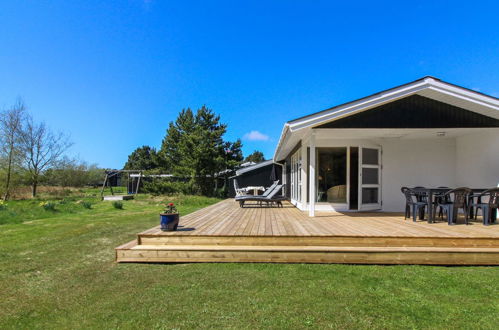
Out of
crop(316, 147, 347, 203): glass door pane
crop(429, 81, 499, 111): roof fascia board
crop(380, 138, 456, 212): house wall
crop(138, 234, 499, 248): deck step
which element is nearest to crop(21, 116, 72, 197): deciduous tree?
crop(138, 234, 499, 248): deck step

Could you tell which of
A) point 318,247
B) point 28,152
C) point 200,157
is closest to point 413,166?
point 318,247

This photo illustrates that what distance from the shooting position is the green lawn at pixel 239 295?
90.3 inches

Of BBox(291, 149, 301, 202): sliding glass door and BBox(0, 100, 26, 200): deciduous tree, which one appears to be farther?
BBox(0, 100, 26, 200): deciduous tree

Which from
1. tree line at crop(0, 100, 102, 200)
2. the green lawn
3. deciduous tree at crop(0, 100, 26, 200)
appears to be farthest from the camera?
tree line at crop(0, 100, 102, 200)

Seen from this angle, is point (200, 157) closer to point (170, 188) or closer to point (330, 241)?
point (170, 188)

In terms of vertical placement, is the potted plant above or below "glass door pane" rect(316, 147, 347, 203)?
below

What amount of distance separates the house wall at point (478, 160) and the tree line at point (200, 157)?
13.7 metres

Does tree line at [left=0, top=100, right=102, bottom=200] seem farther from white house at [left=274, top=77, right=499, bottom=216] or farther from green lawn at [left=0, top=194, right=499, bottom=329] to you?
white house at [left=274, top=77, right=499, bottom=216]

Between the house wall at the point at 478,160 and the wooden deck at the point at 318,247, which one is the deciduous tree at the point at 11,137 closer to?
the wooden deck at the point at 318,247

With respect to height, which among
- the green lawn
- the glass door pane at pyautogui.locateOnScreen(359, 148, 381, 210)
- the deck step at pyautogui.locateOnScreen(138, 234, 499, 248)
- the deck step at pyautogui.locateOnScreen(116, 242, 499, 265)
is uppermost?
the glass door pane at pyautogui.locateOnScreen(359, 148, 381, 210)

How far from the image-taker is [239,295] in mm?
2783

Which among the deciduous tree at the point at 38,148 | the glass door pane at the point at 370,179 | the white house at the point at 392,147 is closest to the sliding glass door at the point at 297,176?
the white house at the point at 392,147

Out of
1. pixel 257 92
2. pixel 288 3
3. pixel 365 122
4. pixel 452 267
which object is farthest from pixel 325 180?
pixel 257 92

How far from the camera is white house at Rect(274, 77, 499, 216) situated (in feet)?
18.4
